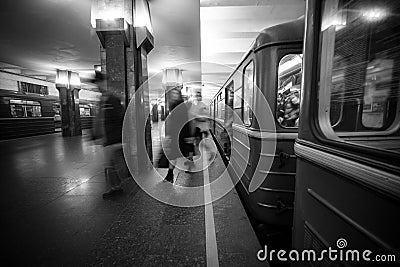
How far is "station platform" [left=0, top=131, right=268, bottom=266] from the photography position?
2.11m

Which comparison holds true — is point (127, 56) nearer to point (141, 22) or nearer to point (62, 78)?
point (141, 22)

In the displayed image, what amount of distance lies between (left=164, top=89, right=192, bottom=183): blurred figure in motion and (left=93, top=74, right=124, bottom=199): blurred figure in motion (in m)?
1.12

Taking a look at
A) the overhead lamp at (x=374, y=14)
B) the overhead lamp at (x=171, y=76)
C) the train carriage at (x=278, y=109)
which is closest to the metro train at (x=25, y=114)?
the overhead lamp at (x=171, y=76)

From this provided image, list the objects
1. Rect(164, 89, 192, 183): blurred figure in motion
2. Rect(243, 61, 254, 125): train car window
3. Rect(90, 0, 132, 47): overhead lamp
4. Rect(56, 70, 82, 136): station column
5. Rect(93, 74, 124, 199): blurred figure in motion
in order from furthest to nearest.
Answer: Rect(56, 70, 82, 136): station column
Rect(164, 89, 192, 183): blurred figure in motion
Rect(90, 0, 132, 47): overhead lamp
Rect(93, 74, 124, 199): blurred figure in motion
Rect(243, 61, 254, 125): train car window

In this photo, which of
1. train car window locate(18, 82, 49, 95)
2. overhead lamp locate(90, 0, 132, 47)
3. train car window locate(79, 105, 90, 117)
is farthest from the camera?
train car window locate(79, 105, 90, 117)

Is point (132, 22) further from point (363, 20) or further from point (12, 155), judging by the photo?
point (12, 155)

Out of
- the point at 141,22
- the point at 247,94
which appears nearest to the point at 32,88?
the point at 141,22

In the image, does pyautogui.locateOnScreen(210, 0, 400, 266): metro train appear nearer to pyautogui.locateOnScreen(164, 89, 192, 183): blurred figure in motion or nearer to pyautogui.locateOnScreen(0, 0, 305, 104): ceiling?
pyautogui.locateOnScreen(164, 89, 192, 183): blurred figure in motion

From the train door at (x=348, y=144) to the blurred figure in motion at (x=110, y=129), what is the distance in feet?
10.8

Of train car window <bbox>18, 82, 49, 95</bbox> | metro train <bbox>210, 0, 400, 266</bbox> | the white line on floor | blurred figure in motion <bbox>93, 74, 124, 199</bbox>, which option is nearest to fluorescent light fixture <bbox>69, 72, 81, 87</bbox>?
train car window <bbox>18, 82, 49, 95</bbox>

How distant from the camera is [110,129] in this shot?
3578mm

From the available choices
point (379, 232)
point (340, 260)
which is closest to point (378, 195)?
point (379, 232)

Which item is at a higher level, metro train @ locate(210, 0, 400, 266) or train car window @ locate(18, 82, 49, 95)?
train car window @ locate(18, 82, 49, 95)

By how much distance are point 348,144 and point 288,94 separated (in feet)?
6.12
